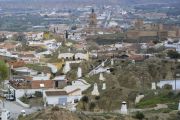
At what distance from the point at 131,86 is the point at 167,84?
2792 millimetres

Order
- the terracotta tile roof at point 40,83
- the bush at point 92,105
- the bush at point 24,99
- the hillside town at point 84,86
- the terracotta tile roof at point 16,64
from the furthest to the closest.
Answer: the terracotta tile roof at point 16,64 < the terracotta tile roof at point 40,83 < the bush at point 24,99 < the bush at point 92,105 < the hillside town at point 84,86

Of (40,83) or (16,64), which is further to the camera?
(16,64)

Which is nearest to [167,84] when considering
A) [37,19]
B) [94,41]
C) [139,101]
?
[139,101]

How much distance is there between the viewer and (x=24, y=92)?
4153 centimetres

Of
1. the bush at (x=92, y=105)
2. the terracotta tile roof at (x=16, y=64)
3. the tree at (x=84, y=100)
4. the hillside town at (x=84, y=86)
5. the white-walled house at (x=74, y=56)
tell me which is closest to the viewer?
the hillside town at (x=84, y=86)

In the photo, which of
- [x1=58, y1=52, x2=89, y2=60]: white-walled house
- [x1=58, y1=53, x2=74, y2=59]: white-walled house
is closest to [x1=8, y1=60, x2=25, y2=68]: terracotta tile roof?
[x1=58, y1=52, x2=89, y2=60]: white-walled house

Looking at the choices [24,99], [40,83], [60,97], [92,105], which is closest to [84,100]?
[92,105]

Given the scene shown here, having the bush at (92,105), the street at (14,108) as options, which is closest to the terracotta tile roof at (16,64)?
the street at (14,108)

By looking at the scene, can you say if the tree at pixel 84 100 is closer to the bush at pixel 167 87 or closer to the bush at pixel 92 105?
the bush at pixel 92 105

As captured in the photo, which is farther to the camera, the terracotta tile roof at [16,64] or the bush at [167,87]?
the terracotta tile roof at [16,64]

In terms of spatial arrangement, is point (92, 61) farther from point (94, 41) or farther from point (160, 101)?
point (94, 41)

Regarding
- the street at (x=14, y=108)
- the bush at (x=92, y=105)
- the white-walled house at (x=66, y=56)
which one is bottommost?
the street at (x=14, y=108)

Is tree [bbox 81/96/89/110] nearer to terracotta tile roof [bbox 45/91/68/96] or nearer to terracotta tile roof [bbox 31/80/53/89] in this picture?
terracotta tile roof [bbox 45/91/68/96]

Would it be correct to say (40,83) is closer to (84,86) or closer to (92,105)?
(84,86)
